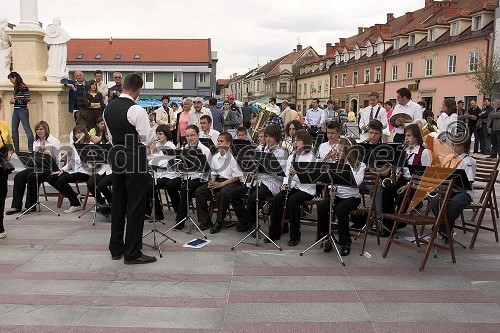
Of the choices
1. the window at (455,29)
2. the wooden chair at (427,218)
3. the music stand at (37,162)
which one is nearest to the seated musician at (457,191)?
the wooden chair at (427,218)

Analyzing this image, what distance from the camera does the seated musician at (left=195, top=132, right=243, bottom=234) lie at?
6.62 meters

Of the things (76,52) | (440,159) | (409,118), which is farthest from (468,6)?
(76,52)

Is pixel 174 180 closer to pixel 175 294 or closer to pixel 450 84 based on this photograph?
pixel 175 294

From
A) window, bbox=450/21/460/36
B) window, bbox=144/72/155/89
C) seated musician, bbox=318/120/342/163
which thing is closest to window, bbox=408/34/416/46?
window, bbox=450/21/460/36

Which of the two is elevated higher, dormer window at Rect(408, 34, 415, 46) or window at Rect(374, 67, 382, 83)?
dormer window at Rect(408, 34, 415, 46)

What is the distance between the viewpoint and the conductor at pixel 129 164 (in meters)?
4.91

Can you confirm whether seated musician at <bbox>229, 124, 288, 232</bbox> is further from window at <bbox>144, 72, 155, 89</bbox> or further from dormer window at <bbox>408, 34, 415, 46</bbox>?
window at <bbox>144, 72, 155, 89</bbox>

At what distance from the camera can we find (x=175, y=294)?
4344 millimetres

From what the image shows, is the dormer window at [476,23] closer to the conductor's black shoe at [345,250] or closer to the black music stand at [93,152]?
the conductor's black shoe at [345,250]

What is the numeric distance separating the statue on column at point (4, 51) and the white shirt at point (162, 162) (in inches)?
296

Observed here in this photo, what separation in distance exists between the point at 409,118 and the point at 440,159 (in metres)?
2.40

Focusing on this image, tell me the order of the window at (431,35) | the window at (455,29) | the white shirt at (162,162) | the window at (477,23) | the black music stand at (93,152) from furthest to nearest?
the window at (431,35) → the window at (455,29) → the window at (477,23) → the white shirt at (162,162) → the black music stand at (93,152)

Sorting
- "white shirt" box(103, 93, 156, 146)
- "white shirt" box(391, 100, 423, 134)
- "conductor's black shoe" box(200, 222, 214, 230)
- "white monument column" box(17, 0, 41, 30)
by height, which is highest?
"white monument column" box(17, 0, 41, 30)

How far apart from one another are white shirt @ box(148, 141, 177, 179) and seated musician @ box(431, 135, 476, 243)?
12.2ft
